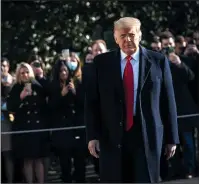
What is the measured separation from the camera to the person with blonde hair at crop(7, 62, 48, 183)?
381 inches

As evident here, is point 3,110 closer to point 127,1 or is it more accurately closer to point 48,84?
point 48,84

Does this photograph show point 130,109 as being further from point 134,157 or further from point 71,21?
point 71,21

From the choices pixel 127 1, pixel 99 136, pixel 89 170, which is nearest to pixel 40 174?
pixel 89 170

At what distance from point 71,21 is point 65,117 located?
3.93 m

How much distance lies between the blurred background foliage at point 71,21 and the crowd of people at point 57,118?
3.02 m

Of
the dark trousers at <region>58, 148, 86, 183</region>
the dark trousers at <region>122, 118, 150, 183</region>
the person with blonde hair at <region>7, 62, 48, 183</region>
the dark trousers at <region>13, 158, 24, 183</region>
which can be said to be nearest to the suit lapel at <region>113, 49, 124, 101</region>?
the dark trousers at <region>122, 118, 150, 183</region>

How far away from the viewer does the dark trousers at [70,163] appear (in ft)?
32.6

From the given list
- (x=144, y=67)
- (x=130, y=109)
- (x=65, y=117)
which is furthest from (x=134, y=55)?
(x=65, y=117)

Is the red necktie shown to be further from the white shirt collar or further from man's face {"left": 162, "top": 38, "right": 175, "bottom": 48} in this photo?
man's face {"left": 162, "top": 38, "right": 175, "bottom": 48}

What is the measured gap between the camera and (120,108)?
6020mm

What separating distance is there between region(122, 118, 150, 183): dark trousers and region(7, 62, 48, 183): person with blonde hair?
12.4 ft

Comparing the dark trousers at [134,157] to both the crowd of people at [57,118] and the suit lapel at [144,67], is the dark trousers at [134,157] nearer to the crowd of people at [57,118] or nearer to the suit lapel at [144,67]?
the suit lapel at [144,67]

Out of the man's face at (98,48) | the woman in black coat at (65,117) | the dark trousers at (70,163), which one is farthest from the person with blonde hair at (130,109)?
the dark trousers at (70,163)

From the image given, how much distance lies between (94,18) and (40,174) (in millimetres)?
4420
